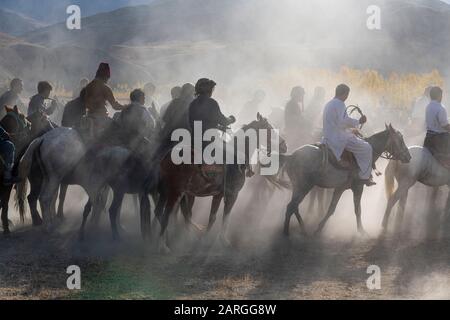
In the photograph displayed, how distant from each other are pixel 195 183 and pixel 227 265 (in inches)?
67.6

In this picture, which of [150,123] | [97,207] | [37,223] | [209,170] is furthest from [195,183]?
[37,223]

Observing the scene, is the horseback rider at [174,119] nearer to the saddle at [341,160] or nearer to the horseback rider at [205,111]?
the horseback rider at [205,111]

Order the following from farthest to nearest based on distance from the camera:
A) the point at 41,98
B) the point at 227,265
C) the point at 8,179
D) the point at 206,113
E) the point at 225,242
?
the point at 41,98 < the point at 8,179 < the point at 225,242 < the point at 206,113 < the point at 227,265

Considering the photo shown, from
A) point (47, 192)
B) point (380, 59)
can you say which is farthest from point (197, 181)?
point (380, 59)

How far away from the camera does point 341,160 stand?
491 inches

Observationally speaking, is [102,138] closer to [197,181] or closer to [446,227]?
[197,181]

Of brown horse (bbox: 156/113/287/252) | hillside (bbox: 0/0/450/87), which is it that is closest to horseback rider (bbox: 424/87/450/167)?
brown horse (bbox: 156/113/287/252)

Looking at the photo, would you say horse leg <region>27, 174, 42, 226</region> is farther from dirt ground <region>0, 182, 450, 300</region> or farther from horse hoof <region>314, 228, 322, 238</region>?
horse hoof <region>314, 228, 322, 238</region>

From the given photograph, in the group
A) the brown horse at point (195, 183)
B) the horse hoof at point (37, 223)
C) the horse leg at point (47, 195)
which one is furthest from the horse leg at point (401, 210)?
the horse hoof at point (37, 223)

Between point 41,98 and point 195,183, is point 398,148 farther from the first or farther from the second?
point 41,98

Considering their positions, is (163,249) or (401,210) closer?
(163,249)

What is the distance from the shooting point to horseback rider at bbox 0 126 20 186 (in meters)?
12.1

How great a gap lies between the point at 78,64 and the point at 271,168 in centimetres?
8514

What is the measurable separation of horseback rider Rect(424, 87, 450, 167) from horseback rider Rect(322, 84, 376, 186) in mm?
1700
